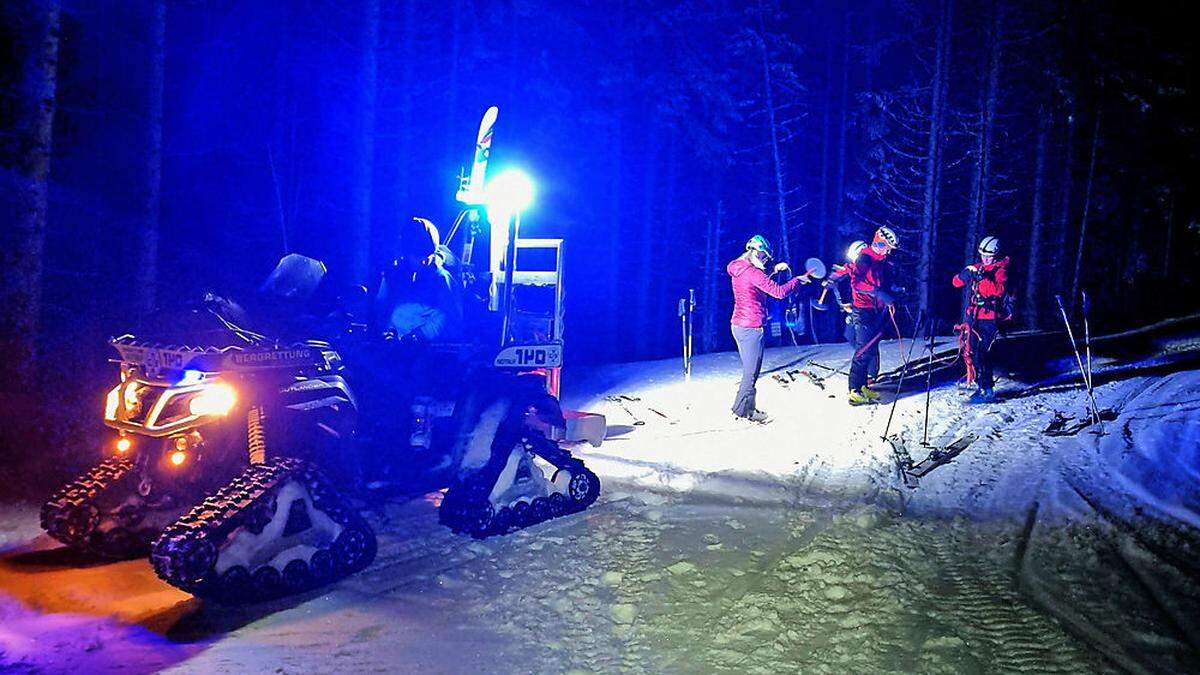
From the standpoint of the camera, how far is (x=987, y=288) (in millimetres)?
11688

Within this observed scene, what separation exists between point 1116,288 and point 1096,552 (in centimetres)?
2786

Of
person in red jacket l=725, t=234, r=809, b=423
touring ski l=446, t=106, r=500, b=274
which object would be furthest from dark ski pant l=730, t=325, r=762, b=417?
touring ski l=446, t=106, r=500, b=274

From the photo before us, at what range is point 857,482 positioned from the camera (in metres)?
7.91

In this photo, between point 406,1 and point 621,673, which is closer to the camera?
point 621,673

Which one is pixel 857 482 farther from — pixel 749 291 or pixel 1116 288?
pixel 1116 288

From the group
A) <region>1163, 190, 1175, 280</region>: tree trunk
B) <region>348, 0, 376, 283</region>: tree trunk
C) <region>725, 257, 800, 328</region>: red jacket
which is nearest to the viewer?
<region>725, 257, 800, 328</region>: red jacket

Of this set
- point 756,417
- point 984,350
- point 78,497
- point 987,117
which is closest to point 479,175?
point 78,497

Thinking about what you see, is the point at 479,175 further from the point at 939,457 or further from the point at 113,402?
the point at 939,457

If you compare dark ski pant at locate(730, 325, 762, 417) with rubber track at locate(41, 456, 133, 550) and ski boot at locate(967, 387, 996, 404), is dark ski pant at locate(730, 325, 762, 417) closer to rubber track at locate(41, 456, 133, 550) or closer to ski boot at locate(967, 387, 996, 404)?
ski boot at locate(967, 387, 996, 404)

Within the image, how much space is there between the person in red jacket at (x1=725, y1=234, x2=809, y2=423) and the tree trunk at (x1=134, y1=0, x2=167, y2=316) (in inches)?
311

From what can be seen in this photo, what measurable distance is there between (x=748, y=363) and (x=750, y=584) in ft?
19.1

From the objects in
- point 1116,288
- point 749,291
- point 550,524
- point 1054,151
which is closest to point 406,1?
point 749,291

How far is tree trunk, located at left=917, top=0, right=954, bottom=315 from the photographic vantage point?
19.4 metres

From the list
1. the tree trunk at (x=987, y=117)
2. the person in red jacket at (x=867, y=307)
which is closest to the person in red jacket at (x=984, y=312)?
the person in red jacket at (x=867, y=307)
